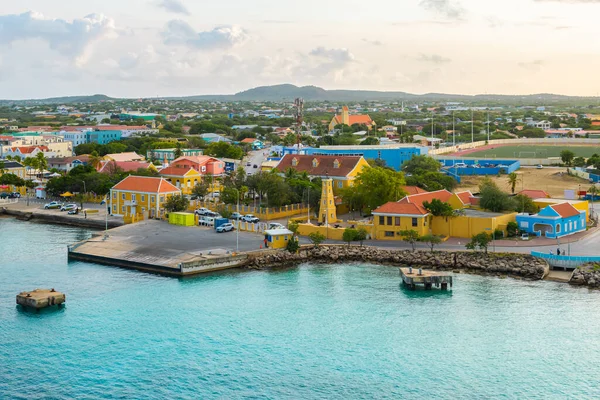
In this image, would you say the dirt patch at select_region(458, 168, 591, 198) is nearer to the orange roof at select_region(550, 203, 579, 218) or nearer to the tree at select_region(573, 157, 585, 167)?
the tree at select_region(573, 157, 585, 167)

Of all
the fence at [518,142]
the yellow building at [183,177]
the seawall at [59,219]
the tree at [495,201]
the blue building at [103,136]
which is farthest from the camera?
the blue building at [103,136]

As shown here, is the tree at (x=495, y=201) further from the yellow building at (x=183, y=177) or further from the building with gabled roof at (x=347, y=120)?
the building with gabled roof at (x=347, y=120)

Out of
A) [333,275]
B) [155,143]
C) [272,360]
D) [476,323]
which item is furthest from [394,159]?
[272,360]

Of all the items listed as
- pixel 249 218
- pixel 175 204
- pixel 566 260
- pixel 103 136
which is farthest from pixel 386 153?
pixel 103 136

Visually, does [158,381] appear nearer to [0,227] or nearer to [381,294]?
[381,294]

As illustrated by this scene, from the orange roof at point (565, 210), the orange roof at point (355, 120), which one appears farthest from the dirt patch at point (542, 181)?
the orange roof at point (355, 120)
